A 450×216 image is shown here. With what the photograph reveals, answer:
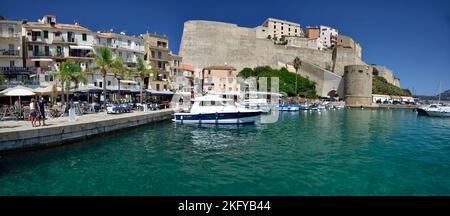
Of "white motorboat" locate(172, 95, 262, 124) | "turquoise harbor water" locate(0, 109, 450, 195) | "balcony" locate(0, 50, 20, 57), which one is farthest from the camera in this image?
"balcony" locate(0, 50, 20, 57)

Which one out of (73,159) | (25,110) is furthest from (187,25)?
(73,159)

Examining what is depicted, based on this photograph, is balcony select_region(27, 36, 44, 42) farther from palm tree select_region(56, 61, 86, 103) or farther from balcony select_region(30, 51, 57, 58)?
palm tree select_region(56, 61, 86, 103)

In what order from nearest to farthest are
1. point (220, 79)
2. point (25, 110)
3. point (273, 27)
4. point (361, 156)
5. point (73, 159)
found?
point (73, 159), point (361, 156), point (25, 110), point (220, 79), point (273, 27)

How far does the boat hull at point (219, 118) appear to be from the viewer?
2212 centimetres

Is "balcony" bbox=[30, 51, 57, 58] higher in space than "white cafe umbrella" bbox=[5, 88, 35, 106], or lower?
higher

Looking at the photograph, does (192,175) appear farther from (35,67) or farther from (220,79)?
(220,79)

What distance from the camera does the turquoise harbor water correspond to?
797 centimetres

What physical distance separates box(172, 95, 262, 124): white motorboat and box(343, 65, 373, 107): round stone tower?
159ft

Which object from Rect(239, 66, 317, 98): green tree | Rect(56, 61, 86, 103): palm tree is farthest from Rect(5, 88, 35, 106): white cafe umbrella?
Rect(239, 66, 317, 98): green tree

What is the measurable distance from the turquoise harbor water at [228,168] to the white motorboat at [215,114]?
626 centimetres

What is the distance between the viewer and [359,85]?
64.0 meters

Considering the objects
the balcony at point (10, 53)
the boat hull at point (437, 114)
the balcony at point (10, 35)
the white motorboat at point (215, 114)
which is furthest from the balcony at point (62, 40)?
the boat hull at point (437, 114)

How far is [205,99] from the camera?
22547 millimetres
